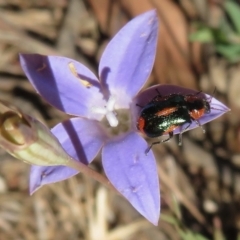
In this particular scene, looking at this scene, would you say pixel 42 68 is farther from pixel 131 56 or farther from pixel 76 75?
pixel 131 56

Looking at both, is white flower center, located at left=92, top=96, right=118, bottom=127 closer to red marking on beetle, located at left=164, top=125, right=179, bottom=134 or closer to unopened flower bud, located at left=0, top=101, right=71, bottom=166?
red marking on beetle, located at left=164, top=125, right=179, bottom=134

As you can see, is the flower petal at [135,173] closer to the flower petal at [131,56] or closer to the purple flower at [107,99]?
the purple flower at [107,99]

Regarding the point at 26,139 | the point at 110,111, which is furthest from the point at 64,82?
the point at 26,139

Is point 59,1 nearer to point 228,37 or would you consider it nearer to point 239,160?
point 228,37

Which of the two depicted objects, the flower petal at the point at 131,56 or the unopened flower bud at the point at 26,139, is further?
the flower petal at the point at 131,56

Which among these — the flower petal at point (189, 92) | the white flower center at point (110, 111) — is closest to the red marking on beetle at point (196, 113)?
the flower petal at point (189, 92)

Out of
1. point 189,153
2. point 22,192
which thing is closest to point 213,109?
point 189,153
